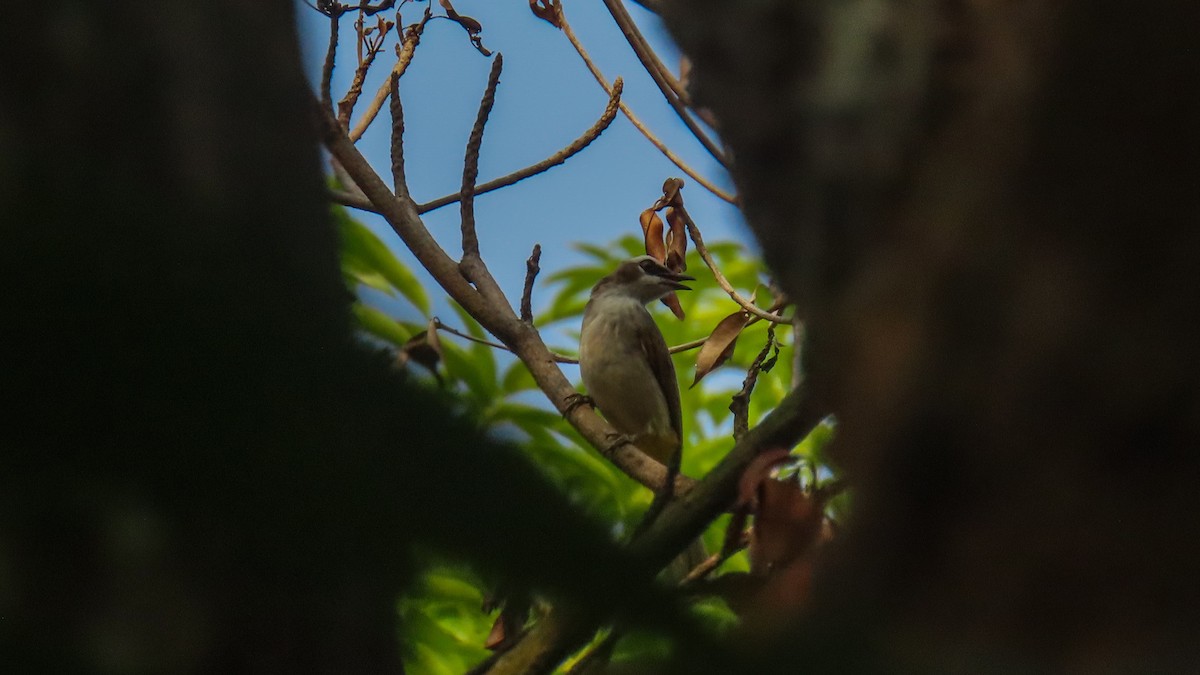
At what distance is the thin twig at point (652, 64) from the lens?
3033 mm

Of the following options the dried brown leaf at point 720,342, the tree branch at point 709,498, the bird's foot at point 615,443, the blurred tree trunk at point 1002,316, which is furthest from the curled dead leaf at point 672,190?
the blurred tree trunk at point 1002,316

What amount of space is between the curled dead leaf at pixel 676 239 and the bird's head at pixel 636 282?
2816mm

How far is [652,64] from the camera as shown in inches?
125

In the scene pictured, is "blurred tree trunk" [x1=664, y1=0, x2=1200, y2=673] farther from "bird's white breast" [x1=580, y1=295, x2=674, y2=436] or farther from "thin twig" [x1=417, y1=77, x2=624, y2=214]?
"bird's white breast" [x1=580, y1=295, x2=674, y2=436]

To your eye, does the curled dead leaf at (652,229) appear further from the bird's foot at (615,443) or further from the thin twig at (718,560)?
the thin twig at (718,560)

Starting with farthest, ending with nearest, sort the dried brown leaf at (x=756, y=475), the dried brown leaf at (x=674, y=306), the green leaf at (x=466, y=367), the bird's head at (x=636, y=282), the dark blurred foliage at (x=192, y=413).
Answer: the bird's head at (x=636, y=282)
the dried brown leaf at (x=674, y=306)
the green leaf at (x=466, y=367)
the dried brown leaf at (x=756, y=475)
the dark blurred foliage at (x=192, y=413)

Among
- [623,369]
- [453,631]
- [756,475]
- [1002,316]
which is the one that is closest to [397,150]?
[453,631]

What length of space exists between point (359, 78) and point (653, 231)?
3.13ft

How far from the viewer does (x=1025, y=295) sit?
94cm

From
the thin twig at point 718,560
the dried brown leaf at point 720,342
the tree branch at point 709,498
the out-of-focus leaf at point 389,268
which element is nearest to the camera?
the tree branch at point 709,498

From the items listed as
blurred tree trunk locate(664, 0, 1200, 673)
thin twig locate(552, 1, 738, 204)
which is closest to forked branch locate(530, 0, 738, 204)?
thin twig locate(552, 1, 738, 204)

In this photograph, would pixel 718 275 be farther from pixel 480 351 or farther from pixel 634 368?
pixel 634 368

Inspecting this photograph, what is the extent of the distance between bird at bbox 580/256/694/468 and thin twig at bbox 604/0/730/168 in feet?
8.73

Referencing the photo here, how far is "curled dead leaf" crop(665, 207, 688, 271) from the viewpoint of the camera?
3384 millimetres
